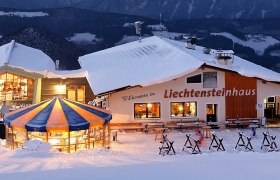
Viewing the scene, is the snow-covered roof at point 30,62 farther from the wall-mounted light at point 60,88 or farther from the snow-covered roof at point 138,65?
the snow-covered roof at point 138,65

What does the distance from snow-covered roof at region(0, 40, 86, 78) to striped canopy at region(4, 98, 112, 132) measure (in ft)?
34.9

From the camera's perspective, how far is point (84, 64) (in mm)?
33344

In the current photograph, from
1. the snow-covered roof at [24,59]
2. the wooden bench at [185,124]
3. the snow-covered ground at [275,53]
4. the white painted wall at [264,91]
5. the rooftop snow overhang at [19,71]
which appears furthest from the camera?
the snow-covered ground at [275,53]

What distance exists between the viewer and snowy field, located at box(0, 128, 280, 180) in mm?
11773

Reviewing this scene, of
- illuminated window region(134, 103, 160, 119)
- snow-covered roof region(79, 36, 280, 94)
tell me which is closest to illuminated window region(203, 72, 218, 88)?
snow-covered roof region(79, 36, 280, 94)

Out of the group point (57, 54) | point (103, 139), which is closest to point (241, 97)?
point (103, 139)

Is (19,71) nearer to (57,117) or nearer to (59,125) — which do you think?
(57,117)

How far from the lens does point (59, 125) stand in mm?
17953

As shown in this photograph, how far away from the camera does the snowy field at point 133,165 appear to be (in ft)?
38.6

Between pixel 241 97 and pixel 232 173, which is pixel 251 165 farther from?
pixel 241 97

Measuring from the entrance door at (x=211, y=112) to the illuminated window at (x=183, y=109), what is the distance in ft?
2.43

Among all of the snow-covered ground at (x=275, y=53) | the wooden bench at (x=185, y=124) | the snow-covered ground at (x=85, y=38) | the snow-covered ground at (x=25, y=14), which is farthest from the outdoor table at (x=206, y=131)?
the snow-covered ground at (x=25, y=14)

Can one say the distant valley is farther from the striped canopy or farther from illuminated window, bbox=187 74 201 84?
the striped canopy

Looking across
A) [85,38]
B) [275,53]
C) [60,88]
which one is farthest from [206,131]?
[85,38]
